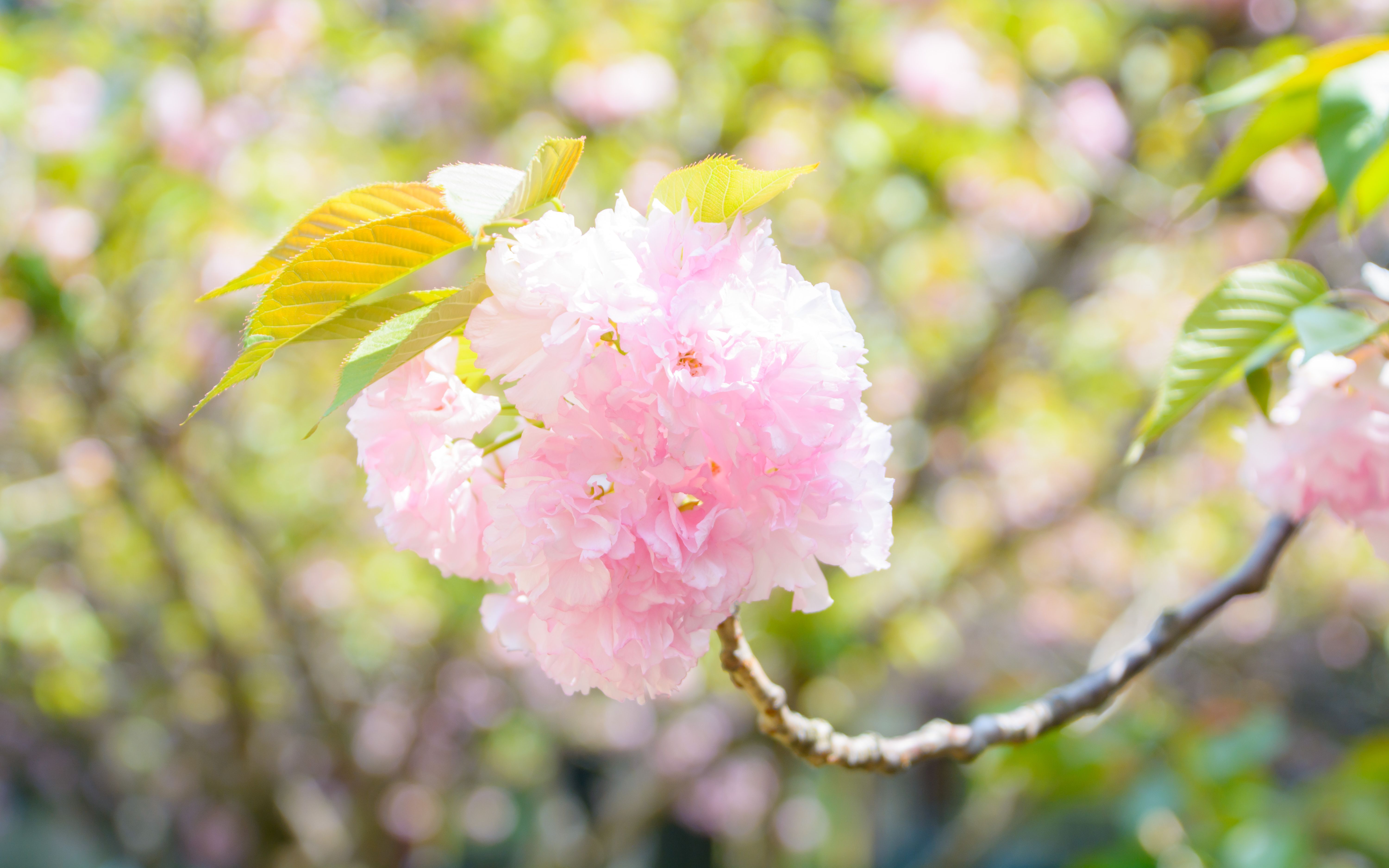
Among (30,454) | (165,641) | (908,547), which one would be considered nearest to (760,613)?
(908,547)

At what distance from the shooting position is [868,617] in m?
2.77

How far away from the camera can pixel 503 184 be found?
51 centimetres

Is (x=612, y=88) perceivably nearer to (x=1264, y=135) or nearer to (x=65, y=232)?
(x=65, y=232)

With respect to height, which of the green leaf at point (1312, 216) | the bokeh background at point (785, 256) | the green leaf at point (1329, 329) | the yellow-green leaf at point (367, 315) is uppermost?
the yellow-green leaf at point (367, 315)

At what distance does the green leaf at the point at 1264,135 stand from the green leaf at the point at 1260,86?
0.9 inches

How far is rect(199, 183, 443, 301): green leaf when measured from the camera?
521mm

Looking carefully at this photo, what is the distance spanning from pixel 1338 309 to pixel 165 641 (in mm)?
4386

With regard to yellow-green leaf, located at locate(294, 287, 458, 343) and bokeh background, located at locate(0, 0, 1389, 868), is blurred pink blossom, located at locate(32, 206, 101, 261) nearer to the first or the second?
bokeh background, located at locate(0, 0, 1389, 868)

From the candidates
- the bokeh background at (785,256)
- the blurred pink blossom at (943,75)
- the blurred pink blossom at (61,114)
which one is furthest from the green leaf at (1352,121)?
the blurred pink blossom at (61,114)

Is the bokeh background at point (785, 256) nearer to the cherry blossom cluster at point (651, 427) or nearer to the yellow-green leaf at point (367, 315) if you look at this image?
the cherry blossom cluster at point (651, 427)

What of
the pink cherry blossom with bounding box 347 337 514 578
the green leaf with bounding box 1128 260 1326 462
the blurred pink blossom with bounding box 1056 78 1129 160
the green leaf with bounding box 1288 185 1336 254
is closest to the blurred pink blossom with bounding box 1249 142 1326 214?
the blurred pink blossom with bounding box 1056 78 1129 160

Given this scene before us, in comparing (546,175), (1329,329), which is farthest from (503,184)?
(1329,329)

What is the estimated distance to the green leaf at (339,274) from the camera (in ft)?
1.59

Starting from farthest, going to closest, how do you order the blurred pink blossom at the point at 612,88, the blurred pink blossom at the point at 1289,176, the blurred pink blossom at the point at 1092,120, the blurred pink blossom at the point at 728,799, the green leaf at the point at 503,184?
the blurred pink blossom at the point at 728,799
the blurred pink blossom at the point at 1289,176
the blurred pink blossom at the point at 1092,120
the blurred pink blossom at the point at 612,88
the green leaf at the point at 503,184
